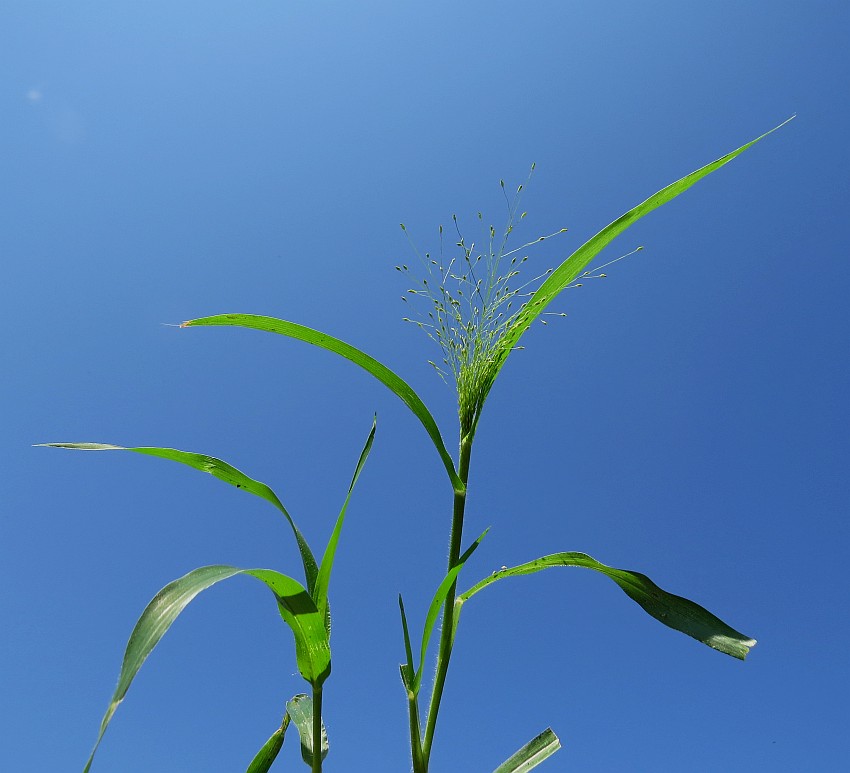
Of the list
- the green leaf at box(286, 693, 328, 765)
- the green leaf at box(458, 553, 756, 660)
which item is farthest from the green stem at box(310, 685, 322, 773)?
the green leaf at box(458, 553, 756, 660)

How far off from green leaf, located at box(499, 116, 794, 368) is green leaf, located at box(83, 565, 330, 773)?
476mm

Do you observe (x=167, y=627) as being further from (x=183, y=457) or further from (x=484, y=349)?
(x=484, y=349)

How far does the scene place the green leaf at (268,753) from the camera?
0.95m

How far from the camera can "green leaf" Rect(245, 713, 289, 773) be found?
954mm

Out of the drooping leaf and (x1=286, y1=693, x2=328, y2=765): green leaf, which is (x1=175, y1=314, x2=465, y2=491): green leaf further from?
(x1=286, y1=693, x2=328, y2=765): green leaf

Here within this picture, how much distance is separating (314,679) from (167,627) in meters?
0.27

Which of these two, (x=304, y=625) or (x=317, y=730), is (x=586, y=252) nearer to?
(x=304, y=625)

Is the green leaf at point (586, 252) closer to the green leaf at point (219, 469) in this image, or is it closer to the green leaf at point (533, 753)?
the green leaf at point (219, 469)

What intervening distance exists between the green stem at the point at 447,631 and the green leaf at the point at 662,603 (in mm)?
92

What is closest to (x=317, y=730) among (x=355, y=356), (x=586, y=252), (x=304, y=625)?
(x=304, y=625)

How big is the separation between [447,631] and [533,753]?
26cm

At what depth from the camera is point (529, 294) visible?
1.02 meters

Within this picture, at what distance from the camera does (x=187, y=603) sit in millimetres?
695

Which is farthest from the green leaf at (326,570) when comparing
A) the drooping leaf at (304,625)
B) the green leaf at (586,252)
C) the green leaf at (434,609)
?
the green leaf at (586,252)
